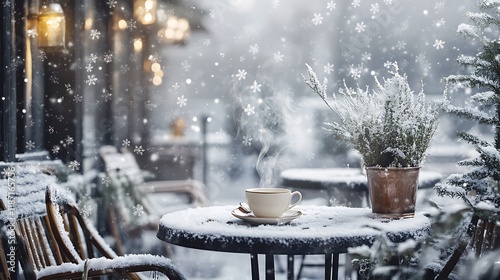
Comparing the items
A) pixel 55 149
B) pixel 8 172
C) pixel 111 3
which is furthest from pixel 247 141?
pixel 8 172

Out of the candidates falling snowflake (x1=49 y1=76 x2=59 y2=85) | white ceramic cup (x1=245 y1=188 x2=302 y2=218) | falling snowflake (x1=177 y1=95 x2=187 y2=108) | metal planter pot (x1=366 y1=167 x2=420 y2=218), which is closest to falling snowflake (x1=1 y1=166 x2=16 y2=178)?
falling snowflake (x1=49 y1=76 x2=59 y2=85)

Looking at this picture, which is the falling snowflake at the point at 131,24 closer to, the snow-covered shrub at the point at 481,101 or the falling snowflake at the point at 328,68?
the falling snowflake at the point at 328,68

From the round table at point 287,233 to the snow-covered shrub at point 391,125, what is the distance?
0.17m

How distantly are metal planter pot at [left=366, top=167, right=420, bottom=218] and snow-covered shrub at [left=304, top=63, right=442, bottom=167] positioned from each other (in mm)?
26

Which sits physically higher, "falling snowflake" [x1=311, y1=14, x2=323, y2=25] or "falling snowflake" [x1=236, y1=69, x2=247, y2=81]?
"falling snowflake" [x1=311, y1=14, x2=323, y2=25]

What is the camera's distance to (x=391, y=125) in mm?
1613

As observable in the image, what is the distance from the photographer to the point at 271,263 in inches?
68.9

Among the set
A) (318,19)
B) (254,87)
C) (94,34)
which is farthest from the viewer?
(254,87)

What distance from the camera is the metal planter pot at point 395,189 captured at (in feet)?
5.27

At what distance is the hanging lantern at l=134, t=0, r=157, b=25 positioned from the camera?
398 cm

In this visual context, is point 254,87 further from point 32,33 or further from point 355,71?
A: point 32,33

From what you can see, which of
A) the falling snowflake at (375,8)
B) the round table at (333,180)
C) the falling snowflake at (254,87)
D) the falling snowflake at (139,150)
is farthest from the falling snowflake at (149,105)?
the falling snowflake at (375,8)

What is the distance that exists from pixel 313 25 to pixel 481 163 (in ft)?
9.73

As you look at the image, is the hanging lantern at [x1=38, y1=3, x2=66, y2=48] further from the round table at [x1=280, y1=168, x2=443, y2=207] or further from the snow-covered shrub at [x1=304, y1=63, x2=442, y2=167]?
the snow-covered shrub at [x1=304, y1=63, x2=442, y2=167]
